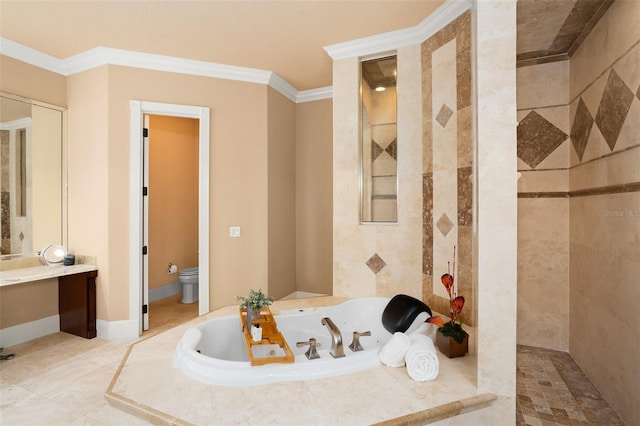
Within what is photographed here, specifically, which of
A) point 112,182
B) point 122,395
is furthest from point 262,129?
point 122,395

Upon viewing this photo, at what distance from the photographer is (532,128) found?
2844mm

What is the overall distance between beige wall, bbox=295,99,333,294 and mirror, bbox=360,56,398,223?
1.21 m

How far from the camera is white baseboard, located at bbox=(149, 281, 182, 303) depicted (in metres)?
4.28

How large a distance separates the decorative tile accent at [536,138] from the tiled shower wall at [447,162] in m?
0.95

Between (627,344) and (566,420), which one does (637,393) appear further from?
(566,420)

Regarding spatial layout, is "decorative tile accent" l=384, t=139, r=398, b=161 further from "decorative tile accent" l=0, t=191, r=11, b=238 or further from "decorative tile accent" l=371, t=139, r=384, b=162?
"decorative tile accent" l=0, t=191, r=11, b=238

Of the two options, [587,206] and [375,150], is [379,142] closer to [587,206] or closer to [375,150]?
[375,150]

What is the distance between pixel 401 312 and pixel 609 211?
1470mm

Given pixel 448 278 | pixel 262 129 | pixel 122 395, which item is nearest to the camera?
pixel 122 395

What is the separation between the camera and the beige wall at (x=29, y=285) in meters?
2.94

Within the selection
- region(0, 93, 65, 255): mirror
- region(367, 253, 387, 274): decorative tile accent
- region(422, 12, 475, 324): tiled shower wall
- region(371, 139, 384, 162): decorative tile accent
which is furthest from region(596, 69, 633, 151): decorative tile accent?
region(0, 93, 65, 255): mirror

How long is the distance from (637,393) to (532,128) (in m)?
2.02

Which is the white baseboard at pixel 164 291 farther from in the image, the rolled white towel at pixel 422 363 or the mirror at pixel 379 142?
the rolled white towel at pixel 422 363

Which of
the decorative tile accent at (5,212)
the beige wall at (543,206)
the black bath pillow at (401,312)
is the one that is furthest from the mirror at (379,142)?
the decorative tile accent at (5,212)
